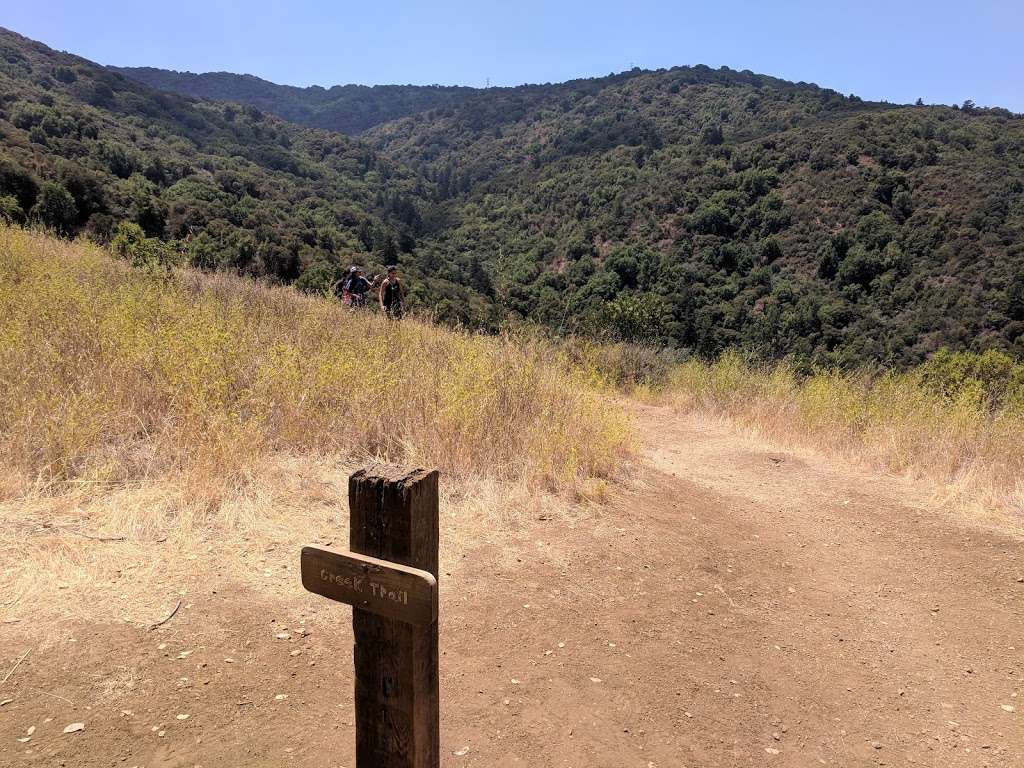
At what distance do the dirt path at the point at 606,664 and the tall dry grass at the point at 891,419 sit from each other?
1.71 metres

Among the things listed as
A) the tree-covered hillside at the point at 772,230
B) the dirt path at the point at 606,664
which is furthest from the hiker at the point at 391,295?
the dirt path at the point at 606,664

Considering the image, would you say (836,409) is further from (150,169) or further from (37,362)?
(150,169)

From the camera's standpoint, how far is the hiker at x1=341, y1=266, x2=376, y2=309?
9.59 meters

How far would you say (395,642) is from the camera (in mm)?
1301

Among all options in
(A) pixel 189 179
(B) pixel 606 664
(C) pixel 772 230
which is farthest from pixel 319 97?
(B) pixel 606 664

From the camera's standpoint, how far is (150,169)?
108ft

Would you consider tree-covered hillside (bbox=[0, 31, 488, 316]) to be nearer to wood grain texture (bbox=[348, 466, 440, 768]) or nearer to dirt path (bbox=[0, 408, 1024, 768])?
dirt path (bbox=[0, 408, 1024, 768])

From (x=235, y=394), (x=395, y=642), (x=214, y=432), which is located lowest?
(x=214, y=432)

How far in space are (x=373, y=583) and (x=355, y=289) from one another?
9504 millimetres

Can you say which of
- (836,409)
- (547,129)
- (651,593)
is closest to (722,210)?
(836,409)

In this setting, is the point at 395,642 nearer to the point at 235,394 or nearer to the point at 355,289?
the point at 235,394

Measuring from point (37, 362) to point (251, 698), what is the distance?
3.14 m

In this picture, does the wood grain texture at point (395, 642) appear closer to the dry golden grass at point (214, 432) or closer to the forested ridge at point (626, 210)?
the dry golden grass at point (214, 432)

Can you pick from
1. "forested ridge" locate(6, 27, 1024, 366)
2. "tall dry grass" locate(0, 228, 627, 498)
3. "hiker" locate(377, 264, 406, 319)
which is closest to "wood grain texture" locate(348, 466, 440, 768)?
"tall dry grass" locate(0, 228, 627, 498)
